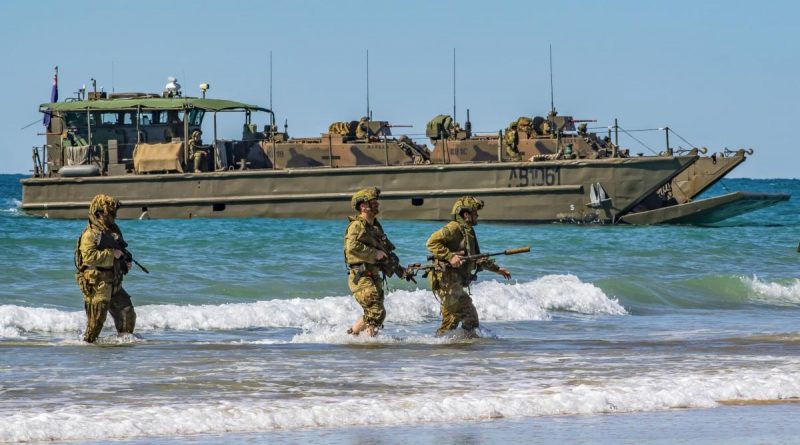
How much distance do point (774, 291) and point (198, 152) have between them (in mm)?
14512

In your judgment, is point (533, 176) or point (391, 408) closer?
point (391, 408)

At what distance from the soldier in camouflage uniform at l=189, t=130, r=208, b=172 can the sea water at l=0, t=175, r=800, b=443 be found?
22.5 ft

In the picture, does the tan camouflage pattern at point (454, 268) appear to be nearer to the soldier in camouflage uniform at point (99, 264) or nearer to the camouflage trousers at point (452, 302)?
the camouflage trousers at point (452, 302)

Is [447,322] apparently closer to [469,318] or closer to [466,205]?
[469,318]

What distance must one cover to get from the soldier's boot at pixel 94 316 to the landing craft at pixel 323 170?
59.0 ft

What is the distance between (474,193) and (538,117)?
235 cm

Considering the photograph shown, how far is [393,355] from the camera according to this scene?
12.3 meters

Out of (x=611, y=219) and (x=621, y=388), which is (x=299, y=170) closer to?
(x=611, y=219)

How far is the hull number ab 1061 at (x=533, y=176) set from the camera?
3045 cm

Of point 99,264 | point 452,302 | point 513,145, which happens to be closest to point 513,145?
point 513,145

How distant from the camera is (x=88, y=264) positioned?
40.8ft

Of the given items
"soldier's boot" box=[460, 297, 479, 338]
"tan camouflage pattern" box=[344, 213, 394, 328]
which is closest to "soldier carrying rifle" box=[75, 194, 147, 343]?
"tan camouflage pattern" box=[344, 213, 394, 328]

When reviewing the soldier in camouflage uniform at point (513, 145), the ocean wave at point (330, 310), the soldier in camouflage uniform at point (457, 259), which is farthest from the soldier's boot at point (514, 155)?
the soldier in camouflage uniform at point (457, 259)

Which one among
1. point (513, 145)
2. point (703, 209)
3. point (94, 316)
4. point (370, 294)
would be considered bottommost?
point (94, 316)
